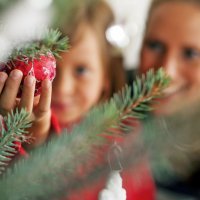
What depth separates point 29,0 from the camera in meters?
0.83

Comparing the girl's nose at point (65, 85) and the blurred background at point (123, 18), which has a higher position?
the blurred background at point (123, 18)

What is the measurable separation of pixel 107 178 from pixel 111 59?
0.67m

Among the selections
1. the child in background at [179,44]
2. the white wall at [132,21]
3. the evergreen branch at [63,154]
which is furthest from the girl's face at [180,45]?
the evergreen branch at [63,154]

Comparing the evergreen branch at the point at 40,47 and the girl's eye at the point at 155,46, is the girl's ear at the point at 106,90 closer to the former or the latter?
the girl's eye at the point at 155,46

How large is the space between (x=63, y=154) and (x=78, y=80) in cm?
47

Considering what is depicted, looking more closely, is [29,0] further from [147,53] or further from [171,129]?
[171,129]

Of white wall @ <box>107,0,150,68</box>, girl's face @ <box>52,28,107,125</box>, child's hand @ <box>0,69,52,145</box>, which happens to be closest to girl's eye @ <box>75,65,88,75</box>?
girl's face @ <box>52,28,107,125</box>

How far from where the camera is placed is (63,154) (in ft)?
1.06

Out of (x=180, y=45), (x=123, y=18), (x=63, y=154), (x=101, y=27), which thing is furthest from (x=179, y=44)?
(x=63, y=154)

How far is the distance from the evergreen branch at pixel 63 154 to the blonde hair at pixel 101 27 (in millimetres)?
441

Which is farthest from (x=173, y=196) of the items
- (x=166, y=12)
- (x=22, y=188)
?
(x=22, y=188)

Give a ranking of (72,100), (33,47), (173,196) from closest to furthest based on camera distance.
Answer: (33,47) < (72,100) < (173,196)

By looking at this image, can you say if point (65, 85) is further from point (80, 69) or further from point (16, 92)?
point (16, 92)

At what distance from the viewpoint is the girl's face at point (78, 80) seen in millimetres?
762
